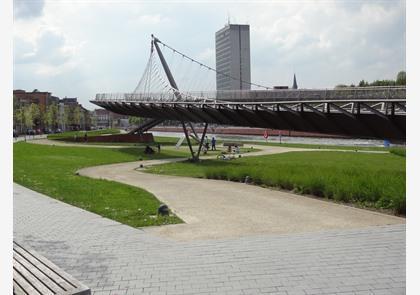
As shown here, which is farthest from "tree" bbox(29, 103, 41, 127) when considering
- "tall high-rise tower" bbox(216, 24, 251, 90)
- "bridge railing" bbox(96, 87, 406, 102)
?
"tall high-rise tower" bbox(216, 24, 251, 90)

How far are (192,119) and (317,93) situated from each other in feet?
47.2

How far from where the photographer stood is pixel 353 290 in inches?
237

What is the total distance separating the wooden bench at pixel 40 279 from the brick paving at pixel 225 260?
2.81ft

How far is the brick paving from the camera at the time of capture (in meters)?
6.23

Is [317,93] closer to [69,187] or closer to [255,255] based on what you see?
[69,187]

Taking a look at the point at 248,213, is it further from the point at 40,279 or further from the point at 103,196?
the point at 40,279

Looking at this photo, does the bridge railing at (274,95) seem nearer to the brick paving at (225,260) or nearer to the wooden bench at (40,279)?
the brick paving at (225,260)

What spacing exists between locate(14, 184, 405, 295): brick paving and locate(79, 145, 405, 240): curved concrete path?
0.69m

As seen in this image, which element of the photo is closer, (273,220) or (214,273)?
(214,273)

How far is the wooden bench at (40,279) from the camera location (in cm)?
487

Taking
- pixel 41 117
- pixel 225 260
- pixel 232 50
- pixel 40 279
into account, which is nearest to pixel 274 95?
pixel 225 260

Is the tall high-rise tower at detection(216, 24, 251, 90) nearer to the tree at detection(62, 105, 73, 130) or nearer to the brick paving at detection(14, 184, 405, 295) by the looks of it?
the tree at detection(62, 105, 73, 130)

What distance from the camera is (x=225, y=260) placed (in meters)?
7.47
